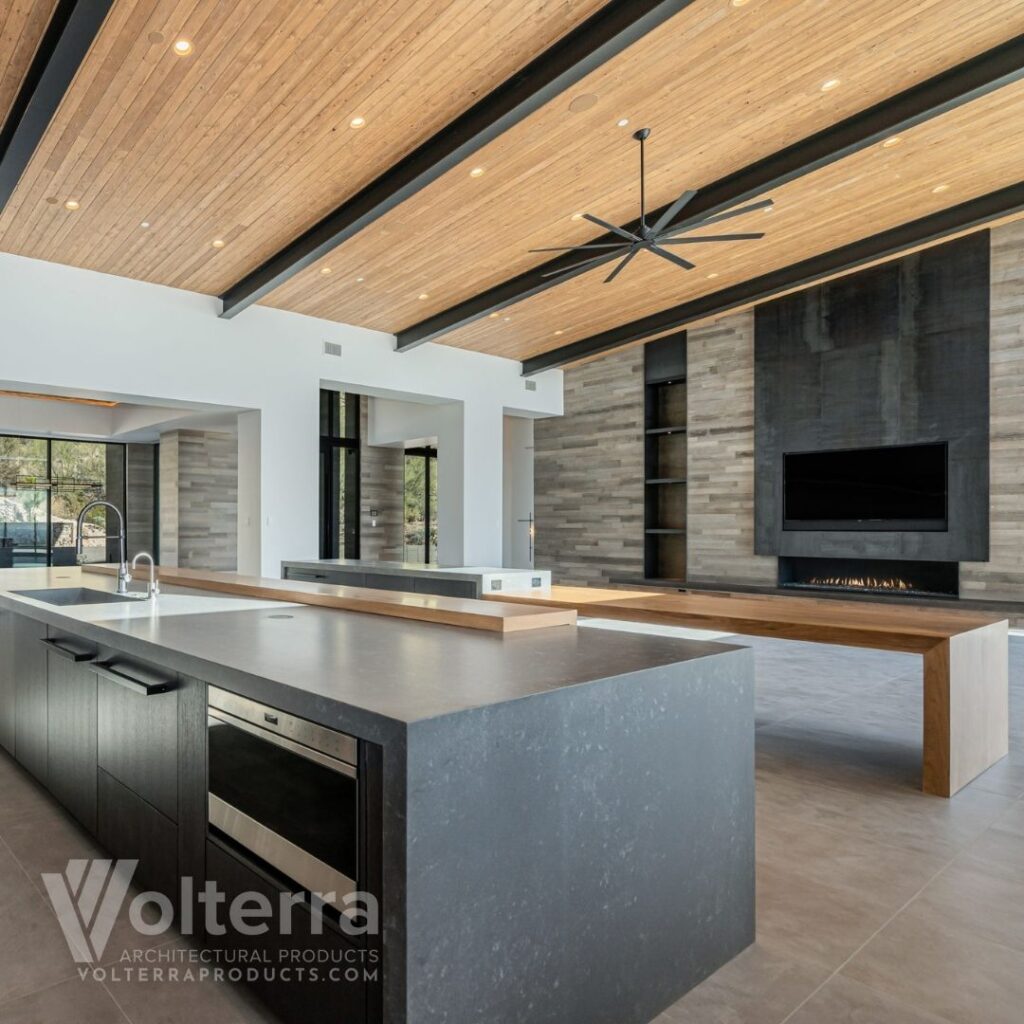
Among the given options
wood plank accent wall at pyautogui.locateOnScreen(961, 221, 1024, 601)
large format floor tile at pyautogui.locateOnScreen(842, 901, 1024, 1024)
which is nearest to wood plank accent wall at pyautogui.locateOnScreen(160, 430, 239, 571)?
wood plank accent wall at pyautogui.locateOnScreen(961, 221, 1024, 601)

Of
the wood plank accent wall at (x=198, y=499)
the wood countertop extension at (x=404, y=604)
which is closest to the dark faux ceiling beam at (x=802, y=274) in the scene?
the wood plank accent wall at (x=198, y=499)

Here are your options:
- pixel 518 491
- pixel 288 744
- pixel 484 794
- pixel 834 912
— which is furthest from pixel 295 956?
pixel 518 491

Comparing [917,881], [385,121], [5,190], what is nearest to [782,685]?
[917,881]

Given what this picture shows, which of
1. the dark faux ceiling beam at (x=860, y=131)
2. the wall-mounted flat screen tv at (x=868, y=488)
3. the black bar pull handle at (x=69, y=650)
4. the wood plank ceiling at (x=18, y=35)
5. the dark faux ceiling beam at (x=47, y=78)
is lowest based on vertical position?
the black bar pull handle at (x=69, y=650)

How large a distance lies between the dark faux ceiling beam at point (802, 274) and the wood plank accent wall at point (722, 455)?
1.57ft

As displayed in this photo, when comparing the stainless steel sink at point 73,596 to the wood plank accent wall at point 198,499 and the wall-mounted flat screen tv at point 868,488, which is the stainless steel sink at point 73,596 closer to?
the wall-mounted flat screen tv at point 868,488

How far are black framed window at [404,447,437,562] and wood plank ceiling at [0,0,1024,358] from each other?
4.97 metres

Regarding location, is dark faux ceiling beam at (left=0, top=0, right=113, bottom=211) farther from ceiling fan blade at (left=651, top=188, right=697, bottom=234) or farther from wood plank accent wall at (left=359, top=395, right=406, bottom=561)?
wood plank accent wall at (left=359, top=395, right=406, bottom=561)

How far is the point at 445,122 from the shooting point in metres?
4.84

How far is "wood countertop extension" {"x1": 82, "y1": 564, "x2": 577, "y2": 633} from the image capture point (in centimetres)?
219

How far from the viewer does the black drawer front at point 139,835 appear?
1.90 m

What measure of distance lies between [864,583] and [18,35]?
8.67 m

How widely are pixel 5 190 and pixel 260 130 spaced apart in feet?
6.02

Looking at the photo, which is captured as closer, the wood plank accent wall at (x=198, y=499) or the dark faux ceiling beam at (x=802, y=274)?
the dark faux ceiling beam at (x=802, y=274)
